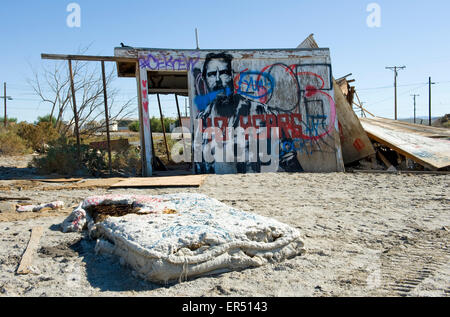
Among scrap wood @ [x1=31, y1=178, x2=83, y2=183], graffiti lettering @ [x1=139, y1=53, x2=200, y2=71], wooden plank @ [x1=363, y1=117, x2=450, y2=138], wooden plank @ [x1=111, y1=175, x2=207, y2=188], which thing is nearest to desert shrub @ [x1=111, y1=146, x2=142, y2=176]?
scrap wood @ [x1=31, y1=178, x2=83, y2=183]

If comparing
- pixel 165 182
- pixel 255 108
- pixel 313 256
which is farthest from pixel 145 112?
pixel 313 256

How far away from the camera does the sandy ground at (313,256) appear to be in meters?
3.01

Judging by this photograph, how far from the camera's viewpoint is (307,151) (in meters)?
10.4

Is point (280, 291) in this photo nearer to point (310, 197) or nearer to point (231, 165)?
point (310, 197)

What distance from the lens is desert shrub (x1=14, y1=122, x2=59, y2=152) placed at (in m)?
16.6

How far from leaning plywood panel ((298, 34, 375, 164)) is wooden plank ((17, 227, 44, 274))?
8.58 meters

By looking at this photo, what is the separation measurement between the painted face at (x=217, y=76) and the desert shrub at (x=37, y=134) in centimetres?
886

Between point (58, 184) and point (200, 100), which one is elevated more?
point (200, 100)

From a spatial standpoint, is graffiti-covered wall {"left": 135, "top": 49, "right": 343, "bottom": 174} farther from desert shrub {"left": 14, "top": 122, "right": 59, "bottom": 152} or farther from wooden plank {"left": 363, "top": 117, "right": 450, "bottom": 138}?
desert shrub {"left": 14, "top": 122, "right": 59, "bottom": 152}

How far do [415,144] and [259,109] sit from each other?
174 inches

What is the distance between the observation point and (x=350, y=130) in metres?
11.0

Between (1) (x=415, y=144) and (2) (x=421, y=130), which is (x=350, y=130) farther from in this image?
(2) (x=421, y=130)
